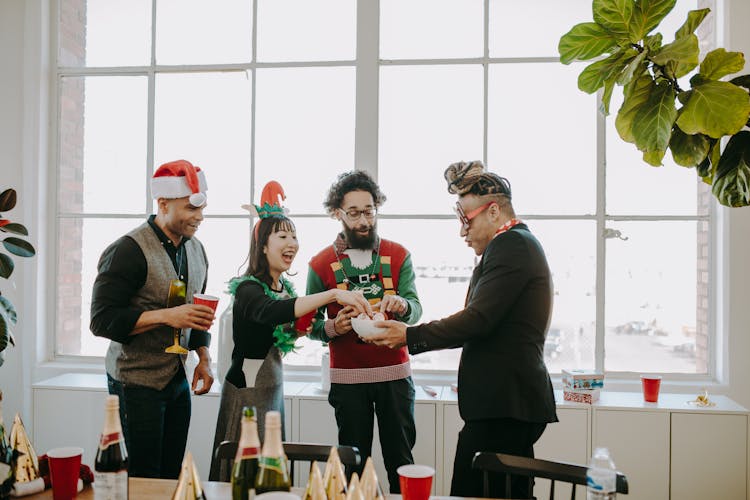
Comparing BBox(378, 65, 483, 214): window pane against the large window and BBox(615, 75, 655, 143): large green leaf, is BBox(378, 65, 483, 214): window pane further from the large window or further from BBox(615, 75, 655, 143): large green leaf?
BBox(615, 75, 655, 143): large green leaf

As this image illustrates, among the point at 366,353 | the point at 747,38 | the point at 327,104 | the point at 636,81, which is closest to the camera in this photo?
the point at 636,81

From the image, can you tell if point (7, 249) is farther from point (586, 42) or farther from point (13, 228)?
point (586, 42)

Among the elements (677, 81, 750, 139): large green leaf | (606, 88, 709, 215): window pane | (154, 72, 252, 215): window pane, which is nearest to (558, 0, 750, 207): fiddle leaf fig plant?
(677, 81, 750, 139): large green leaf

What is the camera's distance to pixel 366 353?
2586mm

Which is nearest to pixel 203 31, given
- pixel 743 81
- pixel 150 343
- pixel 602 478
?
pixel 150 343

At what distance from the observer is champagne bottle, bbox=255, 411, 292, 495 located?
1.12m

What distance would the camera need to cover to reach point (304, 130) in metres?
3.70

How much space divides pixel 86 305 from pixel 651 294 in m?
3.38

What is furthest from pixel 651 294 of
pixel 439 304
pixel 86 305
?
pixel 86 305

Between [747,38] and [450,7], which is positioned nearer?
[747,38]

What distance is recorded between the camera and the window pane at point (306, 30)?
3670mm

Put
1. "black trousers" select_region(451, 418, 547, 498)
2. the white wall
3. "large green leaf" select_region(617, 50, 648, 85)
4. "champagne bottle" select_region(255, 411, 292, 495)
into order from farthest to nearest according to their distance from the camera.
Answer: the white wall → "large green leaf" select_region(617, 50, 648, 85) → "black trousers" select_region(451, 418, 547, 498) → "champagne bottle" select_region(255, 411, 292, 495)

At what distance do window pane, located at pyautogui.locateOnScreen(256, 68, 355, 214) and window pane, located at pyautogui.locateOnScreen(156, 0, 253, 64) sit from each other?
0.79 ft

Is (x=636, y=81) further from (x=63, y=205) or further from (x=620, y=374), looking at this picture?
(x=63, y=205)
